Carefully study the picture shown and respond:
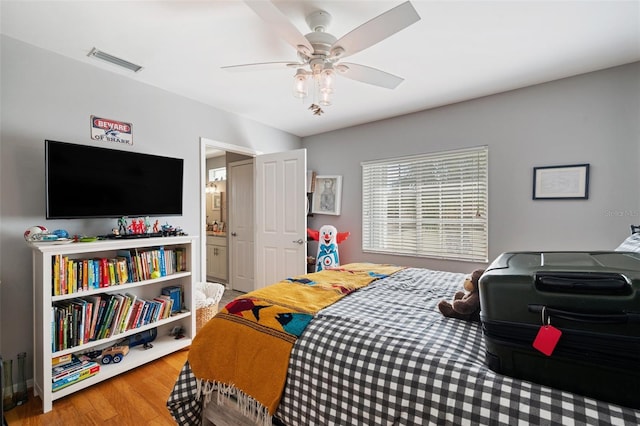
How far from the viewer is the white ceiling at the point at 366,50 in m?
1.71

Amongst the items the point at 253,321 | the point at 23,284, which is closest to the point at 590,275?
the point at 253,321

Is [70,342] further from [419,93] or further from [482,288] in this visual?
[419,93]

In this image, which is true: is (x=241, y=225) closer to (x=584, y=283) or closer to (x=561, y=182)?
(x=561, y=182)

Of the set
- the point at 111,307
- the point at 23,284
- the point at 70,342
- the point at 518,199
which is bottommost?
the point at 70,342

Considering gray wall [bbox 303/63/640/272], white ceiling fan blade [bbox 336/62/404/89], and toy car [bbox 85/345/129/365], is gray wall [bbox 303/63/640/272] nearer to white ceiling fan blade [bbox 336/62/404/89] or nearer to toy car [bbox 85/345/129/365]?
white ceiling fan blade [bbox 336/62/404/89]

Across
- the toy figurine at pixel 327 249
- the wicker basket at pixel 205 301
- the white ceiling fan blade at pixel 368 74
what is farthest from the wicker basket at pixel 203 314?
the white ceiling fan blade at pixel 368 74

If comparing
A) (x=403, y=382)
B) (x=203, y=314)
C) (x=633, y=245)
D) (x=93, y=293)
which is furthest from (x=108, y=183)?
(x=633, y=245)

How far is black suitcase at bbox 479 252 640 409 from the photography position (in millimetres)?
715

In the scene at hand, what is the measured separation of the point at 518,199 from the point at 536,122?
738 mm

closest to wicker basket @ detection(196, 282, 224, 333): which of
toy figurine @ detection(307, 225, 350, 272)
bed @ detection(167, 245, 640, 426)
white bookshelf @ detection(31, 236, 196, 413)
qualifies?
white bookshelf @ detection(31, 236, 196, 413)

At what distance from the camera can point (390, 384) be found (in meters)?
0.94

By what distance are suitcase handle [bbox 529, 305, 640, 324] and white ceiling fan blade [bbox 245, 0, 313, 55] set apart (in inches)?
61.8

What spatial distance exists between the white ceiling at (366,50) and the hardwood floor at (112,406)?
2.49m

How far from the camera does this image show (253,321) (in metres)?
1.34
